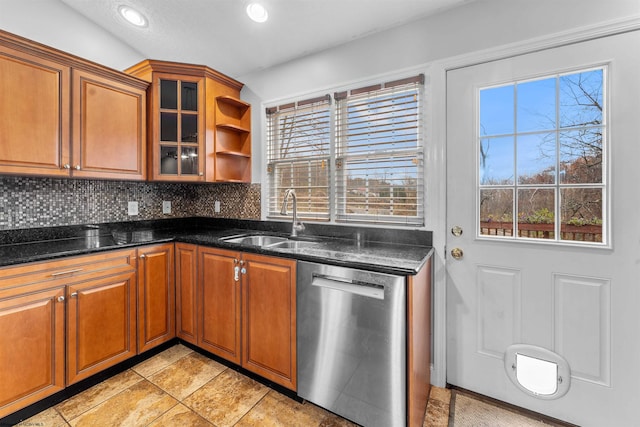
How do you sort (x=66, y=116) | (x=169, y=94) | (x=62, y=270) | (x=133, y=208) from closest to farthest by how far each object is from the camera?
(x=62, y=270) < (x=66, y=116) < (x=169, y=94) < (x=133, y=208)

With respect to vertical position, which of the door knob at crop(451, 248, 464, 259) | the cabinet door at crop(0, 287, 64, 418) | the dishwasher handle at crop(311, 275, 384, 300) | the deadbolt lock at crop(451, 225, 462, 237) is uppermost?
the deadbolt lock at crop(451, 225, 462, 237)

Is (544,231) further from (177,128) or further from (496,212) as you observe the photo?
(177,128)

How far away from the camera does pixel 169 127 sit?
2416 mm

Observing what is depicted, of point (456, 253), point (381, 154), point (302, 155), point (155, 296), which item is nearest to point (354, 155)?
point (381, 154)

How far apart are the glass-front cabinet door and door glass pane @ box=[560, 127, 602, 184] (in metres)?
2.55

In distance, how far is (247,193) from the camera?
2.75 meters

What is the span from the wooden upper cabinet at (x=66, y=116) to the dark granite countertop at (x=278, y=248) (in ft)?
1.70

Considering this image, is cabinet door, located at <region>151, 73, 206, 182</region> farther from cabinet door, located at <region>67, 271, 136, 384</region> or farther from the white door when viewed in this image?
the white door

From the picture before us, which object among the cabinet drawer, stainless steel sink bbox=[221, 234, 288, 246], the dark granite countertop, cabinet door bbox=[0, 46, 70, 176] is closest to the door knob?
the dark granite countertop

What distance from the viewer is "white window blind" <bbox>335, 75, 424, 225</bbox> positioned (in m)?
1.94

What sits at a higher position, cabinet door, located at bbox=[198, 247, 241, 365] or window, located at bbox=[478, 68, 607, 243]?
window, located at bbox=[478, 68, 607, 243]

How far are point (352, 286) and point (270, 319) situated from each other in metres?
0.65

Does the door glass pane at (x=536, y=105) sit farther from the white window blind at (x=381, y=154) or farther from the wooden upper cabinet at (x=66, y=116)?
the wooden upper cabinet at (x=66, y=116)

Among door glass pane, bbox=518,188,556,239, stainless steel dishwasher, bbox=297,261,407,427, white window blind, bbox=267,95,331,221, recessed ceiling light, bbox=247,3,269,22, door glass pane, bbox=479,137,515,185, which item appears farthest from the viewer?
white window blind, bbox=267,95,331,221
